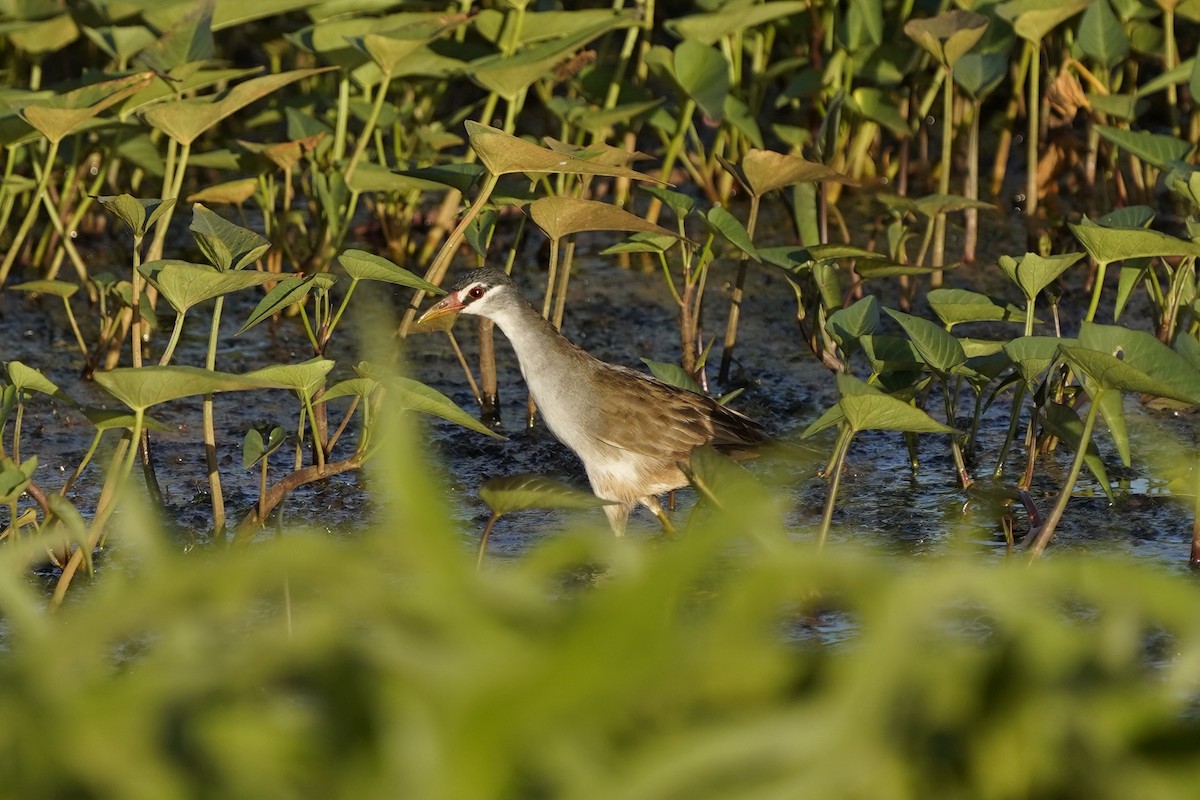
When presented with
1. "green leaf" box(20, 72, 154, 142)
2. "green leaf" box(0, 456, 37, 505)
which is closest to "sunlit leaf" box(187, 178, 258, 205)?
"green leaf" box(20, 72, 154, 142)

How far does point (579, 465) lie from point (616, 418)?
0.68 metres

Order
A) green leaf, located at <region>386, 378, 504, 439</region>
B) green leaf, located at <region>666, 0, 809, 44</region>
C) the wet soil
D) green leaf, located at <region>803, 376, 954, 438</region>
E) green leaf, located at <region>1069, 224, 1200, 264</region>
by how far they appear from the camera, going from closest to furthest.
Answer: green leaf, located at <region>803, 376, 954, 438</region>, green leaf, located at <region>386, 378, 504, 439</region>, green leaf, located at <region>1069, 224, 1200, 264</region>, the wet soil, green leaf, located at <region>666, 0, 809, 44</region>

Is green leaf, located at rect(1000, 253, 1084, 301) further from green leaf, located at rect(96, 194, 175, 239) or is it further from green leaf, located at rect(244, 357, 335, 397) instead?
green leaf, located at rect(96, 194, 175, 239)

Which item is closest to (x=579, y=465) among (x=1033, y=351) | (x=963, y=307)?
(x=963, y=307)

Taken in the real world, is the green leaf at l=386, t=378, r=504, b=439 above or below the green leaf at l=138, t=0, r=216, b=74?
below

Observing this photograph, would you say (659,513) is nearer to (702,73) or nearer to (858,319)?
(858,319)

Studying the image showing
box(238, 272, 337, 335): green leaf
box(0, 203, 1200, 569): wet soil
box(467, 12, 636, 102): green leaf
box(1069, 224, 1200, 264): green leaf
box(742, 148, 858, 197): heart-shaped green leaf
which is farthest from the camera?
box(467, 12, 636, 102): green leaf

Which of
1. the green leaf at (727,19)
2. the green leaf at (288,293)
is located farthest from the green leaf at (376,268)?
the green leaf at (727,19)

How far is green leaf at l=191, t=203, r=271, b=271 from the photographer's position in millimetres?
3809

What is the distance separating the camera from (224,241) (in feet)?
12.7

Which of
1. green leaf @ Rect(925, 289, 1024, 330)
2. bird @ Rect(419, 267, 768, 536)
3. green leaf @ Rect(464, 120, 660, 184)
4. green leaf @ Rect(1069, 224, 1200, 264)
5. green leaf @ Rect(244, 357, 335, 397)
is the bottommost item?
bird @ Rect(419, 267, 768, 536)

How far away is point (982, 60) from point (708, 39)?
999mm

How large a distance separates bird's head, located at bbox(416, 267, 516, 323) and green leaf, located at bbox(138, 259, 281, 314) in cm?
93

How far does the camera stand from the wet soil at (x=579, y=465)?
4.30m
